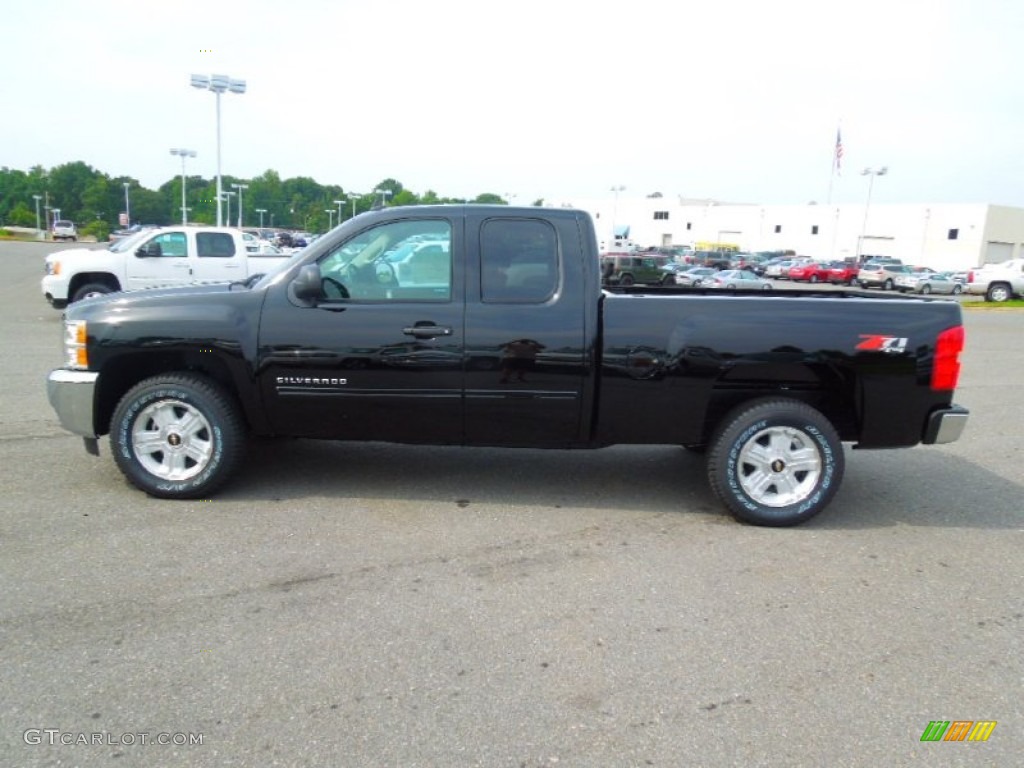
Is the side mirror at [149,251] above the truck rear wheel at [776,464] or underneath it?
above

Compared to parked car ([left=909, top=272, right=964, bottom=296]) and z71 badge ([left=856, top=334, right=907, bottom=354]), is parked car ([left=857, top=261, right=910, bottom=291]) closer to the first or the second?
parked car ([left=909, top=272, right=964, bottom=296])

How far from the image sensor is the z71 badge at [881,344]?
4.51 m

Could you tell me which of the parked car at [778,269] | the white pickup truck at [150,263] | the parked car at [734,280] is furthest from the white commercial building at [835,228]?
the white pickup truck at [150,263]

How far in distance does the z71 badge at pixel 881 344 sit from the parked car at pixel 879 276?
4336cm

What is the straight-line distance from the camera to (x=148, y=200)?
129875 millimetres

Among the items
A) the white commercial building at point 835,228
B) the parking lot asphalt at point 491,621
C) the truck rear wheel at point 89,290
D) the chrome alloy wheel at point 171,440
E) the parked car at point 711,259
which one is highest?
the white commercial building at point 835,228

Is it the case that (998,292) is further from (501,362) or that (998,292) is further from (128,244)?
(501,362)

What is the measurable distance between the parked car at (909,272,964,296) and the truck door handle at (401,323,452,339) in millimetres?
41453

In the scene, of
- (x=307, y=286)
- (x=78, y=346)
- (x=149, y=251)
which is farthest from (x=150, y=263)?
(x=307, y=286)

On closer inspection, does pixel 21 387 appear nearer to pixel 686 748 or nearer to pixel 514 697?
pixel 514 697

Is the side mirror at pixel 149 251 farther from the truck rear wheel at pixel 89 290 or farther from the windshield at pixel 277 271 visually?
the windshield at pixel 277 271

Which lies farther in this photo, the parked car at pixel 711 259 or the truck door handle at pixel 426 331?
the parked car at pixel 711 259

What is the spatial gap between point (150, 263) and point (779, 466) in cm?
1253

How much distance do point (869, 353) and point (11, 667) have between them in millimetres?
4590
